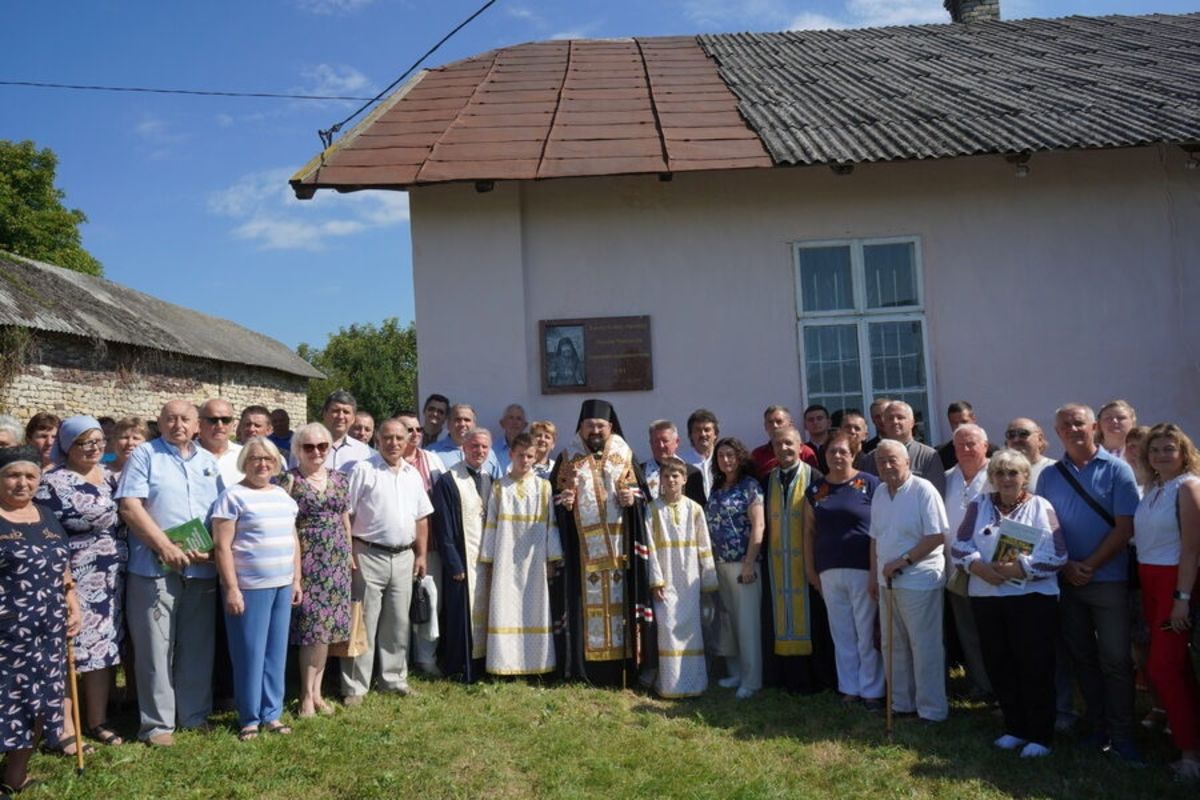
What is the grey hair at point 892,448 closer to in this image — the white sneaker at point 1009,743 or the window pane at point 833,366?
the white sneaker at point 1009,743

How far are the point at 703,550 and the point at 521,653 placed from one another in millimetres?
1286

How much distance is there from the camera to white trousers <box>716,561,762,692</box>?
17.4ft

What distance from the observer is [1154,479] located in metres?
4.07

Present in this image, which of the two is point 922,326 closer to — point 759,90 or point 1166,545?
point 759,90

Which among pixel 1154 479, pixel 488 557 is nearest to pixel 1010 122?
pixel 1154 479

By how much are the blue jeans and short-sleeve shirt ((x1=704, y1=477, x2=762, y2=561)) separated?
249 cm

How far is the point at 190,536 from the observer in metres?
4.43

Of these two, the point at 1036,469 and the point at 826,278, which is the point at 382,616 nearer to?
the point at 1036,469

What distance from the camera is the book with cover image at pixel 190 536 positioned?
14.5 feet

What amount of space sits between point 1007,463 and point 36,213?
28318 mm

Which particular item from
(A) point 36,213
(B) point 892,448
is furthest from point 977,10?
(A) point 36,213

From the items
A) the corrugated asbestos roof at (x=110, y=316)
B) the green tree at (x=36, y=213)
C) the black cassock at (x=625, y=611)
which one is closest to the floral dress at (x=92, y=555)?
the black cassock at (x=625, y=611)

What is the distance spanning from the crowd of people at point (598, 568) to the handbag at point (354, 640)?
0.5 inches

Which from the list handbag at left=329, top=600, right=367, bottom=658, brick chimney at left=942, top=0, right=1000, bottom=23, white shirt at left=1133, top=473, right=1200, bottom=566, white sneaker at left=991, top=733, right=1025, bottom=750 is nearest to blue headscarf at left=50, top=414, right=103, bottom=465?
handbag at left=329, top=600, right=367, bottom=658
